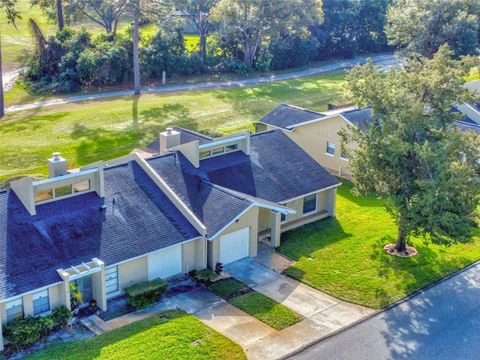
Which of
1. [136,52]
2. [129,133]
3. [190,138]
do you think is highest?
[136,52]

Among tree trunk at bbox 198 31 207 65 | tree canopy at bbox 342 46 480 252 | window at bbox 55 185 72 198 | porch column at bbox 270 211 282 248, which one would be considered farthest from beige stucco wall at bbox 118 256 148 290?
tree trunk at bbox 198 31 207 65

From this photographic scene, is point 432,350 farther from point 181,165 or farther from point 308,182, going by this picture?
point 181,165

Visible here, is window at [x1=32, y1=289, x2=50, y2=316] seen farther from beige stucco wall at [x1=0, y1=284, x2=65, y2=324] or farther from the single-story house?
beige stucco wall at [x1=0, y1=284, x2=65, y2=324]

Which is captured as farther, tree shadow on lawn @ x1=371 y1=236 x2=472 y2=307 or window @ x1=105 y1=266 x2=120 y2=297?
tree shadow on lawn @ x1=371 y1=236 x2=472 y2=307

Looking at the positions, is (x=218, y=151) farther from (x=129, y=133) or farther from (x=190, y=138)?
(x=129, y=133)

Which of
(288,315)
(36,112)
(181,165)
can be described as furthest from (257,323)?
(36,112)

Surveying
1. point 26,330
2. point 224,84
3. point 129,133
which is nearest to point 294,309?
point 26,330
